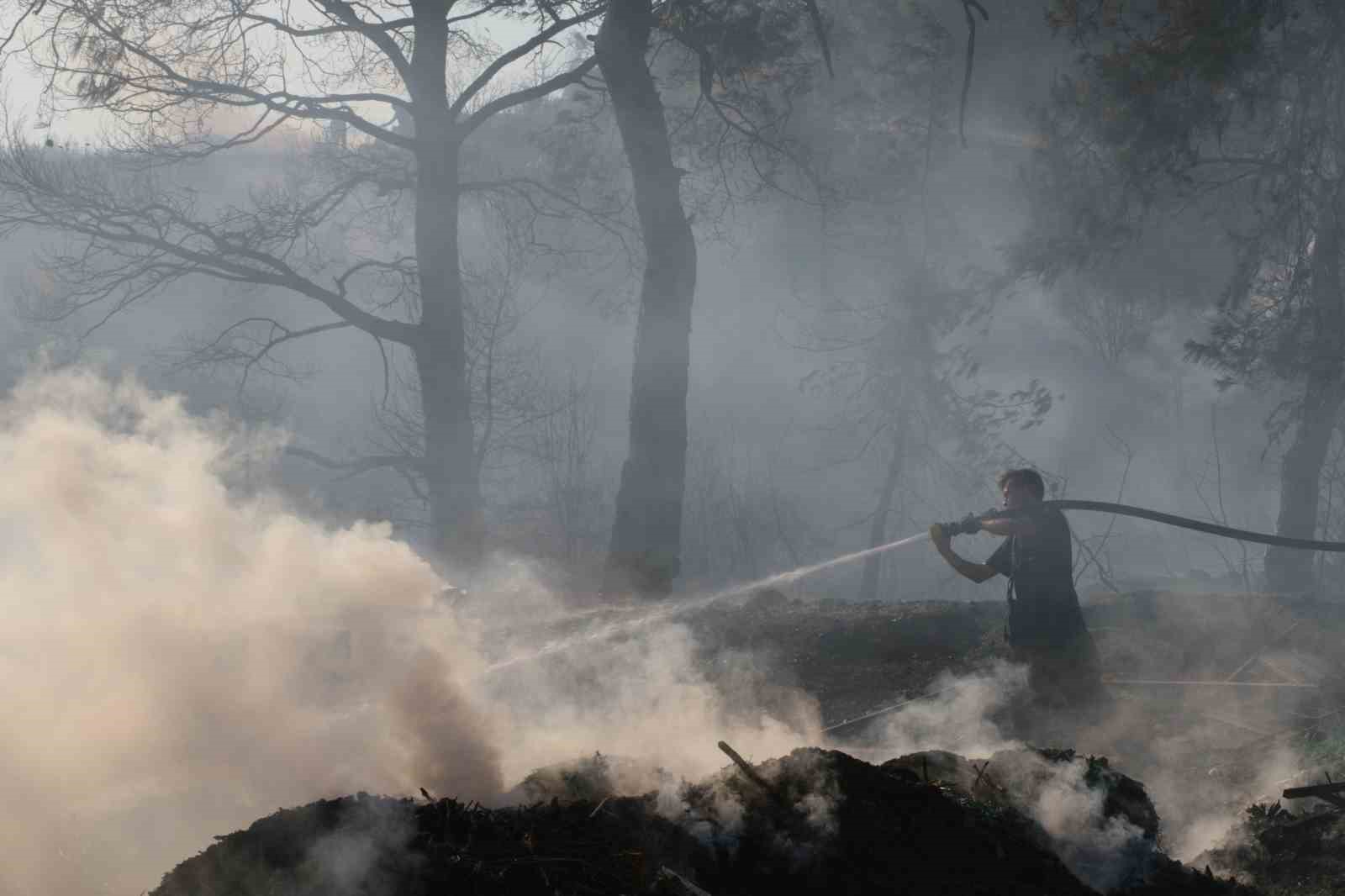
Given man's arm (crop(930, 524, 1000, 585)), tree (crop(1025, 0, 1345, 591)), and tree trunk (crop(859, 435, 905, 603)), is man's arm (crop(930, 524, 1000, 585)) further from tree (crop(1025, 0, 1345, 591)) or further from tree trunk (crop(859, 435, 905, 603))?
tree trunk (crop(859, 435, 905, 603))

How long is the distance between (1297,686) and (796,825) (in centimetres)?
590

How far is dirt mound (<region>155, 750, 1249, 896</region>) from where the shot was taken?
11.7ft

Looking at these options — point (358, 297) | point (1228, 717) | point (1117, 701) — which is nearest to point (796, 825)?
point (1117, 701)

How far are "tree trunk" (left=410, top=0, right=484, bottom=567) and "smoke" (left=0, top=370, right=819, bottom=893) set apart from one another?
22.9 feet

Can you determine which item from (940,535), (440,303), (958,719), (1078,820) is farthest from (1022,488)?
(440,303)

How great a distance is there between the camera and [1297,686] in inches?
336

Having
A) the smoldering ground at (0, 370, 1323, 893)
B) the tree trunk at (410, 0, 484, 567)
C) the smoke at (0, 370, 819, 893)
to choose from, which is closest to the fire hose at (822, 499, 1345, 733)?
the smoldering ground at (0, 370, 1323, 893)

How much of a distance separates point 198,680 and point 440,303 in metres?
9.32

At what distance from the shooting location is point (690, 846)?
413cm

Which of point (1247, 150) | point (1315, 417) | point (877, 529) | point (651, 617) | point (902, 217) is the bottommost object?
point (877, 529)

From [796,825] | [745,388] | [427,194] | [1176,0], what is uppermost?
[1176,0]

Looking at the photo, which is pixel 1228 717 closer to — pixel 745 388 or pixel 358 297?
pixel 745 388

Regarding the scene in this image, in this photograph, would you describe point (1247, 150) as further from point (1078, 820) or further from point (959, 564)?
point (1078, 820)

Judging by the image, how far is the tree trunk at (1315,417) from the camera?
14016mm
